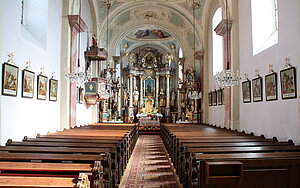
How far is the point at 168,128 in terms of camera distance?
404 inches

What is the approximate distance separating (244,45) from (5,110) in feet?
24.6

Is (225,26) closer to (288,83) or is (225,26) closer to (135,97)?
(288,83)

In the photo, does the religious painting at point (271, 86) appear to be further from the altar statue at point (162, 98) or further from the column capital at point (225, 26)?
the altar statue at point (162, 98)

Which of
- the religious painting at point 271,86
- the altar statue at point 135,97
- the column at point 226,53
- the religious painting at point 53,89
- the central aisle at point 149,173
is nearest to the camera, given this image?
the central aisle at point 149,173

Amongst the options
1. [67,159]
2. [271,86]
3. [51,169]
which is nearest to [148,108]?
[271,86]

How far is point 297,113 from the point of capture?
5492mm

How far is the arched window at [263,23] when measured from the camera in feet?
24.6

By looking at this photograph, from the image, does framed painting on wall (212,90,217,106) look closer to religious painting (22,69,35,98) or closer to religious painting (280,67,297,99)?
religious painting (280,67,297,99)

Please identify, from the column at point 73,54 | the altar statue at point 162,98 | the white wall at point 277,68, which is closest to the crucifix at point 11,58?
the column at point 73,54

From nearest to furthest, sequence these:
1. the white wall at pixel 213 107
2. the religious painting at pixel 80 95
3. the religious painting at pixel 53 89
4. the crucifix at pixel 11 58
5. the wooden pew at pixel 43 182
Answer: the wooden pew at pixel 43 182, the crucifix at pixel 11 58, the religious painting at pixel 53 89, the religious painting at pixel 80 95, the white wall at pixel 213 107

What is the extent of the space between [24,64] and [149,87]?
18167 millimetres

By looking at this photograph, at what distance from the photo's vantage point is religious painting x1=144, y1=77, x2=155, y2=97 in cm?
2428

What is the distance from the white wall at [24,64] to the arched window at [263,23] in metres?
6.57

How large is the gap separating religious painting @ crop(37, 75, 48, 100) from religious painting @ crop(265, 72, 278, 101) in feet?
21.1
